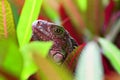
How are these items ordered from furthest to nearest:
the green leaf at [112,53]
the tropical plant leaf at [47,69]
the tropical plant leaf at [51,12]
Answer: the tropical plant leaf at [51,12] → the green leaf at [112,53] → the tropical plant leaf at [47,69]

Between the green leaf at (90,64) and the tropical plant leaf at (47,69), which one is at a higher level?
the tropical plant leaf at (47,69)

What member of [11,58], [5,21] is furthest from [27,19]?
[11,58]

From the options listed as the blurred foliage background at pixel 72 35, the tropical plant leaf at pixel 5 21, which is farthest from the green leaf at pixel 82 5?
the tropical plant leaf at pixel 5 21

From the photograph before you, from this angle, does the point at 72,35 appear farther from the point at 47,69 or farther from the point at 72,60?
the point at 47,69

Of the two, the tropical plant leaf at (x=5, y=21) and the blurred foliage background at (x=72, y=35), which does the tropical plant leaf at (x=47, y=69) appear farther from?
the tropical plant leaf at (x=5, y=21)

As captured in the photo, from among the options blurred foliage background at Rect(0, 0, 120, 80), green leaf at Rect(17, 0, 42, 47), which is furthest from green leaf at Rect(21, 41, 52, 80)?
green leaf at Rect(17, 0, 42, 47)

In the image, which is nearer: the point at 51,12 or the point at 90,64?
the point at 90,64
